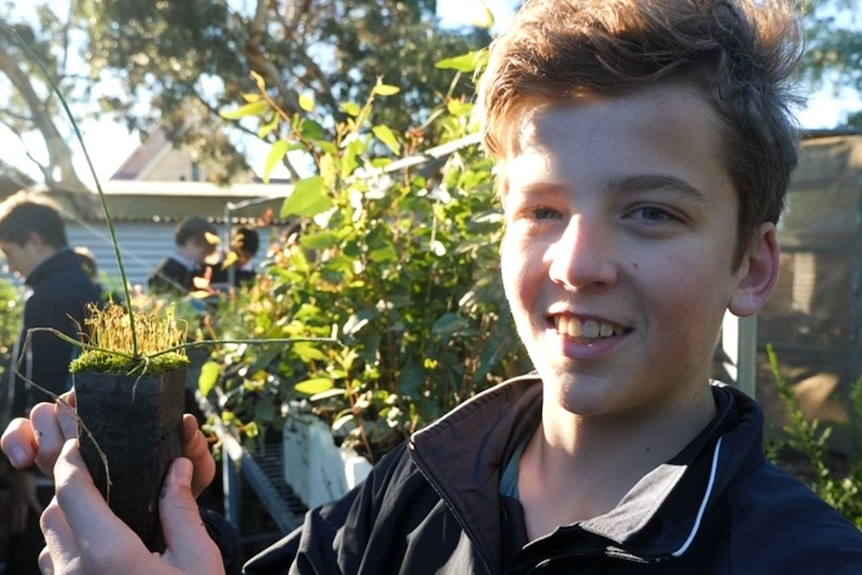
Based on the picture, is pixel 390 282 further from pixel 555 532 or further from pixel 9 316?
pixel 9 316

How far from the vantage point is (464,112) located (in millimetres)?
2328

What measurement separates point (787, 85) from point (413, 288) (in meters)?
1.28

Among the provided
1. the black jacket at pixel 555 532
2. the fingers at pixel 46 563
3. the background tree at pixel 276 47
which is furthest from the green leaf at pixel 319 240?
the background tree at pixel 276 47

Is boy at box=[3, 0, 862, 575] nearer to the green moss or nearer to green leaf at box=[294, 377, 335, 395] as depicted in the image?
the green moss

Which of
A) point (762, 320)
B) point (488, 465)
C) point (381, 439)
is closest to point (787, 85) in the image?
point (488, 465)

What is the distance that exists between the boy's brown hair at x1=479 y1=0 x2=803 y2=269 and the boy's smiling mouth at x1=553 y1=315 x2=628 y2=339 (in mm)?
194

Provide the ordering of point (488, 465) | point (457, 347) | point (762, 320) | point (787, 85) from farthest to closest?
point (762, 320) → point (457, 347) → point (488, 465) → point (787, 85)

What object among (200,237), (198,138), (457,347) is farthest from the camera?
(198,138)

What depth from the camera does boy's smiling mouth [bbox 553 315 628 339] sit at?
1052 mm

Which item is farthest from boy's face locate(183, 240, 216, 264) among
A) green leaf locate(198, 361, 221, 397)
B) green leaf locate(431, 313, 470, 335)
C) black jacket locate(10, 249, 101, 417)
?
green leaf locate(431, 313, 470, 335)

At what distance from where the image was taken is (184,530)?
1137mm

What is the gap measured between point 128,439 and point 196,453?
18 cm

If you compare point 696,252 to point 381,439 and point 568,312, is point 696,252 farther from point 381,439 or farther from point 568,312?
point 381,439

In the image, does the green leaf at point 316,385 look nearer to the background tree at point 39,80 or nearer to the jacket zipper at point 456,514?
the jacket zipper at point 456,514
